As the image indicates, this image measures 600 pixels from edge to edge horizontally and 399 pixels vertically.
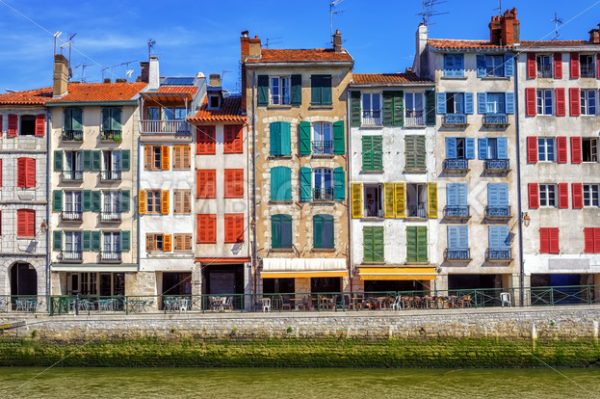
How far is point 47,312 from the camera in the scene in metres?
31.6

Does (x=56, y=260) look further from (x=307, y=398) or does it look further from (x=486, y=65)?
(x=486, y=65)

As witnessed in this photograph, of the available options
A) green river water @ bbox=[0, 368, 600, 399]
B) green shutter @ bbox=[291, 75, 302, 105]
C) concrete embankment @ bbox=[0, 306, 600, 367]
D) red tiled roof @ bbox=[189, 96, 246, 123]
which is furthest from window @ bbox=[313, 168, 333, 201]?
green river water @ bbox=[0, 368, 600, 399]

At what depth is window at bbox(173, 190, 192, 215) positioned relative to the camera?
34.8 m

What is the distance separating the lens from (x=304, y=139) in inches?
1378

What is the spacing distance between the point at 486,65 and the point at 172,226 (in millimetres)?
17765

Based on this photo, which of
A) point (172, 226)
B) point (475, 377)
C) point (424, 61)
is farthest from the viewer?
point (424, 61)

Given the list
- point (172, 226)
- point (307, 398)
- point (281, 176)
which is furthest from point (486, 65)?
point (307, 398)

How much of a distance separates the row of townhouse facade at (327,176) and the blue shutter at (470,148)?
66mm

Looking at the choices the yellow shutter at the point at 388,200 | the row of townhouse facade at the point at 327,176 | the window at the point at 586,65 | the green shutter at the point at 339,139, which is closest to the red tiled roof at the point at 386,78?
the row of townhouse facade at the point at 327,176

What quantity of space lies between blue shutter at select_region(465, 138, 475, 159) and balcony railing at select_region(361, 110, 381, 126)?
453 cm

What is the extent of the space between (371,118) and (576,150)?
10.3 m

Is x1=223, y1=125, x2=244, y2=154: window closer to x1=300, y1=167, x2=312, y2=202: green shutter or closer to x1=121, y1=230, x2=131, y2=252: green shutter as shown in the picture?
x1=300, y1=167, x2=312, y2=202: green shutter

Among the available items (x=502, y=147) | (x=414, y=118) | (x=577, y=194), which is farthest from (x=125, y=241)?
(x=577, y=194)

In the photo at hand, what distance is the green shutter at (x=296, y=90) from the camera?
35.1m
